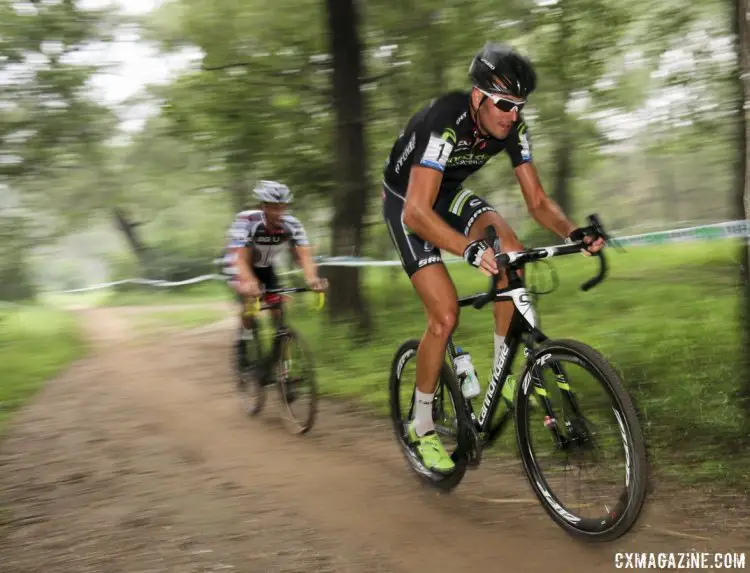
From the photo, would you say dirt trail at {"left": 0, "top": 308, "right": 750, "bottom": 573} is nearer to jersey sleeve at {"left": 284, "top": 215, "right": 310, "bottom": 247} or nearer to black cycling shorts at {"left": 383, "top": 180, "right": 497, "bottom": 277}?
black cycling shorts at {"left": 383, "top": 180, "right": 497, "bottom": 277}

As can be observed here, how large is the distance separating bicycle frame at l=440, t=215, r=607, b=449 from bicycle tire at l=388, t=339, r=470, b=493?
76mm

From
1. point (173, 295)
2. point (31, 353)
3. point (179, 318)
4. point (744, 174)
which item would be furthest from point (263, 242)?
point (173, 295)

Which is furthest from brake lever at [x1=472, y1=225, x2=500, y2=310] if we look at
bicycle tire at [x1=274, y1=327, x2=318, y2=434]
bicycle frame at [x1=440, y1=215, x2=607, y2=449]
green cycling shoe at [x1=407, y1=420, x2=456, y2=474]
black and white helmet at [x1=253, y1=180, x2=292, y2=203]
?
black and white helmet at [x1=253, y1=180, x2=292, y2=203]

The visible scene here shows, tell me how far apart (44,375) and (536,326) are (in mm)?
9582

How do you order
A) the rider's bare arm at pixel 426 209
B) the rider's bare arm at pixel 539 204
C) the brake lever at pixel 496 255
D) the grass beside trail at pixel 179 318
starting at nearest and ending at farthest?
1. the brake lever at pixel 496 255
2. the rider's bare arm at pixel 426 209
3. the rider's bare arm at pixel 539 204
4. the grass beside trail at pixel 179 318

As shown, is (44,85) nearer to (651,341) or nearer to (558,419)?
(651,341)

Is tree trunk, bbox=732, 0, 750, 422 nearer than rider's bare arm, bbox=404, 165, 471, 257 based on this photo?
No

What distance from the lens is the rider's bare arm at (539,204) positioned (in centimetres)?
382

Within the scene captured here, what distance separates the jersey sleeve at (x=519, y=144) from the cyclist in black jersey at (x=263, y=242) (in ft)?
8.25

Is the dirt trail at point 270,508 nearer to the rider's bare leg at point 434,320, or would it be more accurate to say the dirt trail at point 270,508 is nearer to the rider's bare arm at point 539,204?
the rider's bare leg at point 434,320

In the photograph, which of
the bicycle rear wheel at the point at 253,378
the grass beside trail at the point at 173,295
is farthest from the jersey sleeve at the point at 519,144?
the grass beside trail at the point at 173,295

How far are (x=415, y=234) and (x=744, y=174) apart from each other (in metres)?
2.06

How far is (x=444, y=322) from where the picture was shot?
3971 mm

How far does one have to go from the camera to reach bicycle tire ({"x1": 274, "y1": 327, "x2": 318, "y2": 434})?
6055mm
